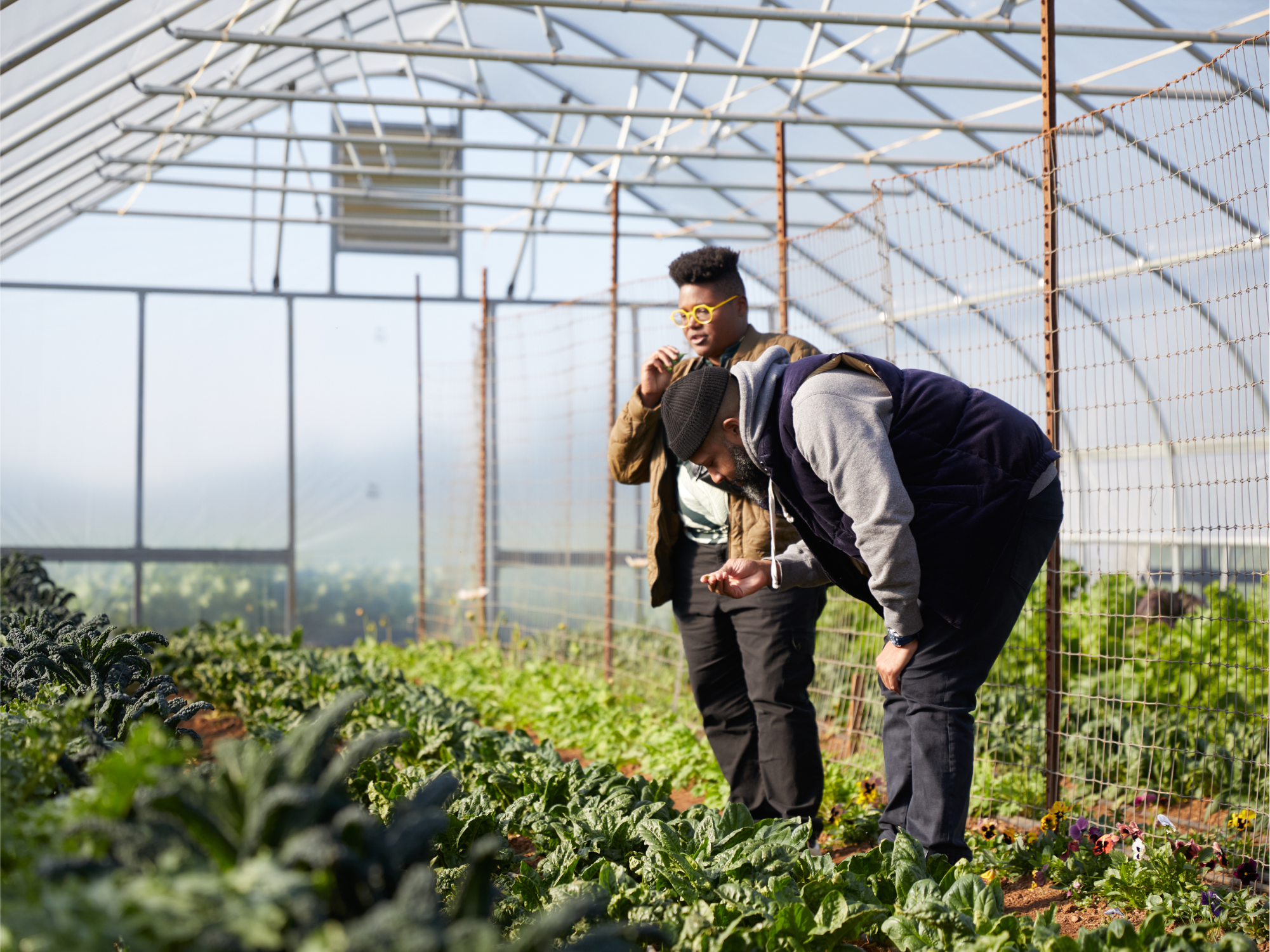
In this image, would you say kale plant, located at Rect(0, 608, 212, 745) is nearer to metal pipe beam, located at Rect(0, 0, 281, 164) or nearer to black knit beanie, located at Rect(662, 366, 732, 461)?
black knit beanie, located at Rect(662, 366, 732, 461)

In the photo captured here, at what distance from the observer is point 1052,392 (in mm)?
3164

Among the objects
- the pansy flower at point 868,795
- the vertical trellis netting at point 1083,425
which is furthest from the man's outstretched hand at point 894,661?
the pansy flower at point 868,795

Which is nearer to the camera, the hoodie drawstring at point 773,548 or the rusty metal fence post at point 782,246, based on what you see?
the hoodie drawstring at point 773,548

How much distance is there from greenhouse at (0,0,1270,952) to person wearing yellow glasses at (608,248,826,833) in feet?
0.13

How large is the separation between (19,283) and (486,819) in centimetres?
864

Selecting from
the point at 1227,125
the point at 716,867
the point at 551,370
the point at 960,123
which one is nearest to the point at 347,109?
the point at 551,370

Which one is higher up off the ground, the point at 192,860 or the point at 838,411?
the point at 838,411

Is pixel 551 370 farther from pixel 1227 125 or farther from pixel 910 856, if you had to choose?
pixel 910 856

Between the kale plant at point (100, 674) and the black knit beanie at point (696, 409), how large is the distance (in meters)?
1.17

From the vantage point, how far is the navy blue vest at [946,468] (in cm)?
216

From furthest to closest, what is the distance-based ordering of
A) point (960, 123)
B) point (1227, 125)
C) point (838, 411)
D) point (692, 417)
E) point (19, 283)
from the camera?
point (19, 283), point (960, 123), point (1227, 125), point (692, 417), point (838, 411)

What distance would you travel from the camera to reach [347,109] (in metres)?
9.85

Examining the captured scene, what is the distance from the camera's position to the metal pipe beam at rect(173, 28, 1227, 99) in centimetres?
494

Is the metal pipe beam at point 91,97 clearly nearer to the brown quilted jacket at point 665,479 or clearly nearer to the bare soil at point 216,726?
→ the bare soil at point 216,726
